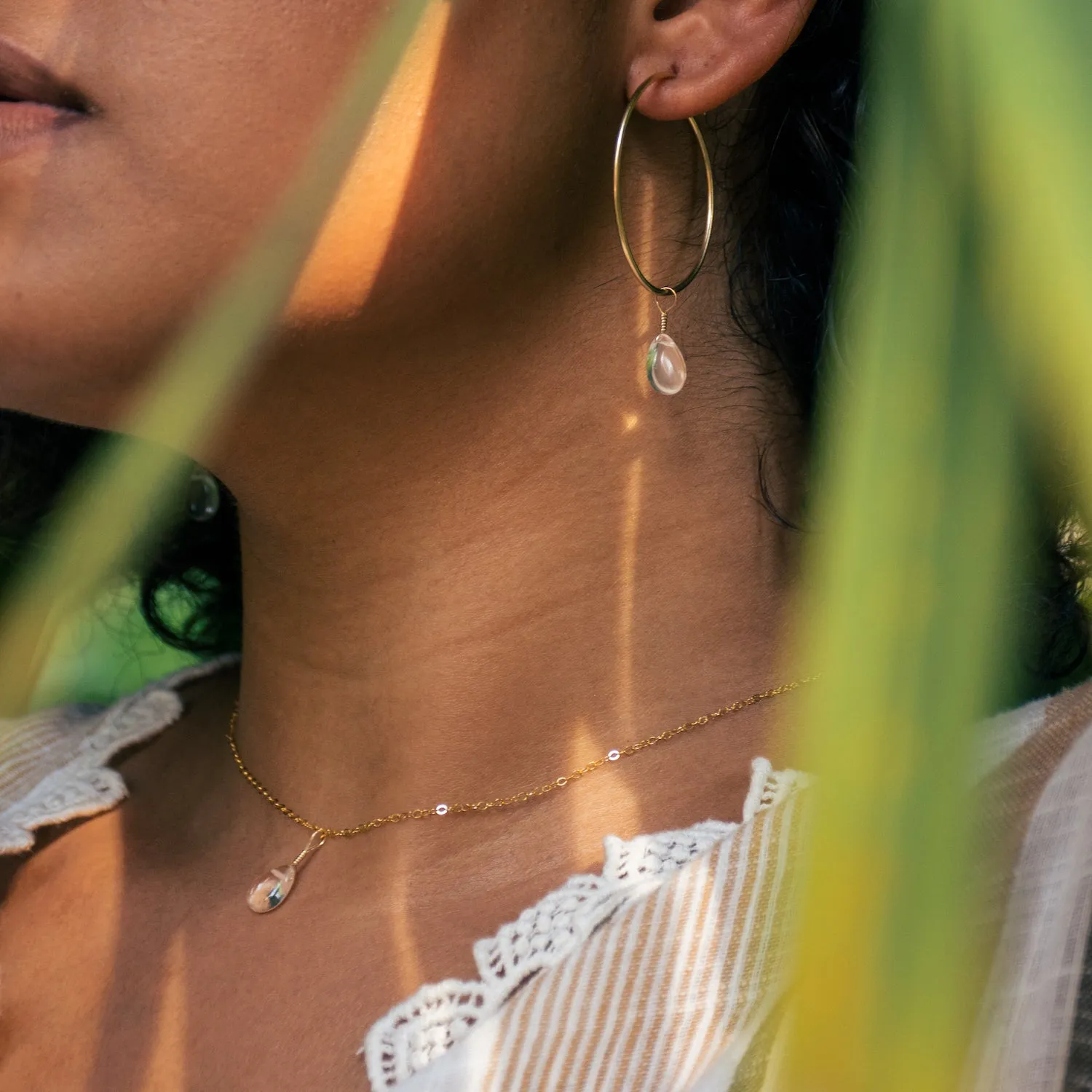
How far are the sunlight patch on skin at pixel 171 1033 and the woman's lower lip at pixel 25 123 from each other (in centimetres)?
68

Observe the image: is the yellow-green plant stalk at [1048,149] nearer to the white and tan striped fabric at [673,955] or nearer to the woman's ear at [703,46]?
the white and tan striped fabric at [673,955]

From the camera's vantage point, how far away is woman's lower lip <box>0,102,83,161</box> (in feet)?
2.98

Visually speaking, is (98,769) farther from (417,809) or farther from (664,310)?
(664,310)

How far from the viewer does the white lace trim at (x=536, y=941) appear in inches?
37.3

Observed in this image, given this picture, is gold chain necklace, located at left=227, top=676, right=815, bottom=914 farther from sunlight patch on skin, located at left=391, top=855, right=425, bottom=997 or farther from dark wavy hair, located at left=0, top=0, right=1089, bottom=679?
dark wavy hair, located at left=0, top=0, right=1089, bottom=679

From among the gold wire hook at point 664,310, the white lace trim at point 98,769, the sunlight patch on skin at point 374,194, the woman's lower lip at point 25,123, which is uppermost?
the woman's lower lip at point 25,123

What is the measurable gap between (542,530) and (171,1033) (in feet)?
1.70

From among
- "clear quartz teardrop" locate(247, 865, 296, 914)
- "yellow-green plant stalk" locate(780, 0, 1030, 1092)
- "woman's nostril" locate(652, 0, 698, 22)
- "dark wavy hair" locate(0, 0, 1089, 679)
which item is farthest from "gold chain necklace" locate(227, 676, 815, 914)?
"yellow-green plant stalk" locate(780, 0, 1030, 1092)

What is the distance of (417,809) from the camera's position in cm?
113

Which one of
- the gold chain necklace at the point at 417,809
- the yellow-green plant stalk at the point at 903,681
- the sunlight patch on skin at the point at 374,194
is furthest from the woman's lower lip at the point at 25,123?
the yellow-green plant stalk at the point at 903,681

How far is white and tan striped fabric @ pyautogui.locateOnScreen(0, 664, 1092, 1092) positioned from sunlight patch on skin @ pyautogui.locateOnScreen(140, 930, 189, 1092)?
0.19 m

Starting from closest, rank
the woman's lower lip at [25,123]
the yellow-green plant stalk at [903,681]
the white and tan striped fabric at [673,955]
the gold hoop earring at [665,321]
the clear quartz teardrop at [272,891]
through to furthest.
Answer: the yellow-green plant stalk at [903,681]
the white and tan striped fabric at [673,955]
the woman's lower lip at [25,123]
the gold hoop earring at [665,321]
the clear quartz teardrop at [272,891]

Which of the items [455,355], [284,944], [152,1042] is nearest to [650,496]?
[455,355]

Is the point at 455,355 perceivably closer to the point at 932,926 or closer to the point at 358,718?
the point at 358,718
